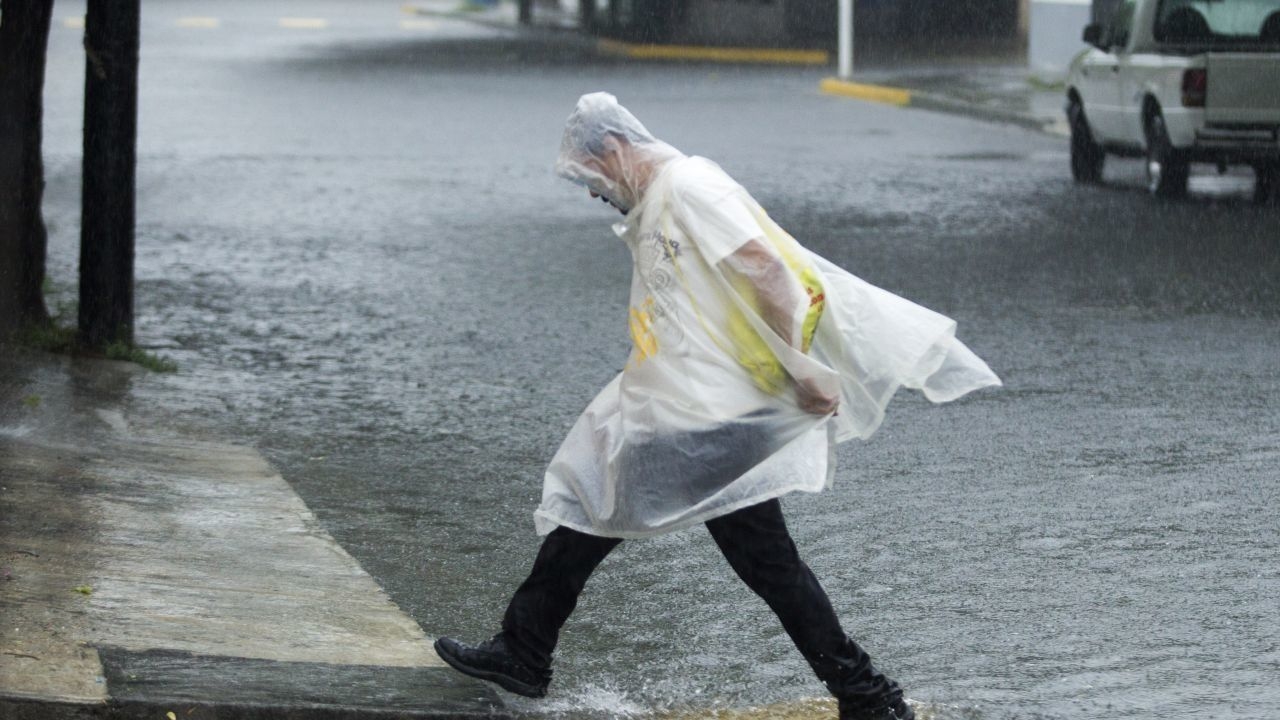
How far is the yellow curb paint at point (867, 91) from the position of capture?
2658 cm

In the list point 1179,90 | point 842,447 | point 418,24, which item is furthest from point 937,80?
point 418,24

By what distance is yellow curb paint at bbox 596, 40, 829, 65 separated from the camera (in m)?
35.9

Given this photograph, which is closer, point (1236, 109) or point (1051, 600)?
point (1051, 600)

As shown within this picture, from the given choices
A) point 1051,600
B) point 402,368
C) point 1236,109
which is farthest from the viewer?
point 1236,109

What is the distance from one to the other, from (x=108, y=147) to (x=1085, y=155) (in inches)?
419

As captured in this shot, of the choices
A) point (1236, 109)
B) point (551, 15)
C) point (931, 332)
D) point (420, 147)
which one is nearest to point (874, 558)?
point (931, 332)

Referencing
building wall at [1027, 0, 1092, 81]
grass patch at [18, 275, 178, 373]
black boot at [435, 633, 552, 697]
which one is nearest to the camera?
black boot at [435, 633, 552, 697]

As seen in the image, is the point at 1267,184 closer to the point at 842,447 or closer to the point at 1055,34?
the point at 842,447

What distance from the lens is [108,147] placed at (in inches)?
355

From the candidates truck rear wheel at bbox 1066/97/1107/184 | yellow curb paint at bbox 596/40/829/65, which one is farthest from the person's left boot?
yellow curb paint at bbox 596/40/829/65

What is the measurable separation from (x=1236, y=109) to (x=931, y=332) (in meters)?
11.2

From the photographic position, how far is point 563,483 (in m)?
4.90

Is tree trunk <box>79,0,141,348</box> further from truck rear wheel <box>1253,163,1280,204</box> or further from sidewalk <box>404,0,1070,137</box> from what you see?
sidewalk <box>404,0,1070,137</box>

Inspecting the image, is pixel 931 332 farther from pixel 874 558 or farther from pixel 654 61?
pixel 654 61
